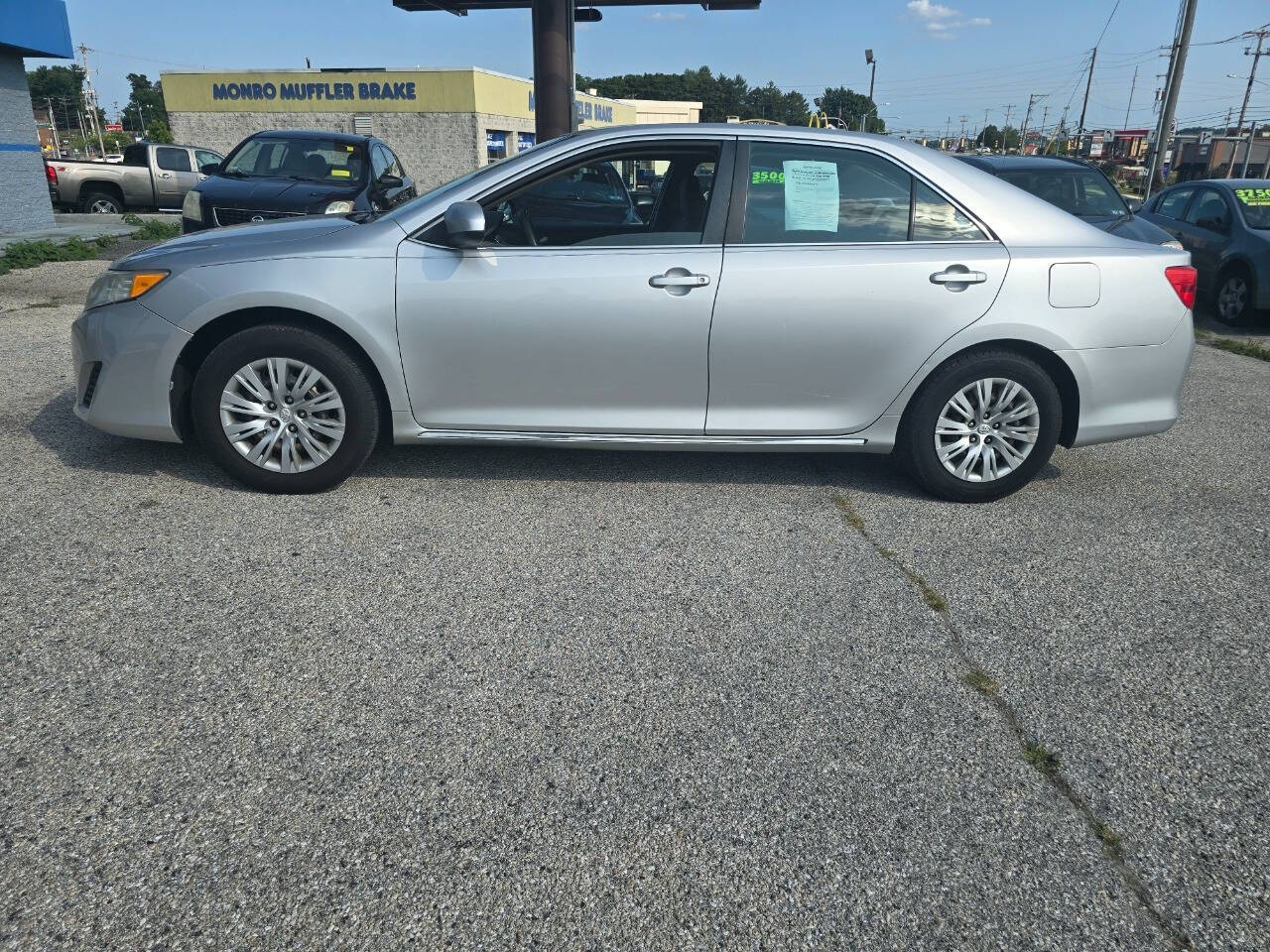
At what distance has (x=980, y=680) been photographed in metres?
3.08

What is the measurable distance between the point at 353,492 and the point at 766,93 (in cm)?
12827

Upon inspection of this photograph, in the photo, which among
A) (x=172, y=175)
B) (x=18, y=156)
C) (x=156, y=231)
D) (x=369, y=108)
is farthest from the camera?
(x=369, y=108)

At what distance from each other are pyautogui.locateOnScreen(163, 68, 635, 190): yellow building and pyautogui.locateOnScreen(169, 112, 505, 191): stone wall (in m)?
0.04

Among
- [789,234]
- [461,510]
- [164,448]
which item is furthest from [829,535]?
[164,448]

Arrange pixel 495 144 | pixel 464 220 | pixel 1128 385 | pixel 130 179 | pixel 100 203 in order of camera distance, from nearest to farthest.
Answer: pixel 464 220
pixel 1128 385
pixel 130 179
pixel 100 203
pixel 495 144

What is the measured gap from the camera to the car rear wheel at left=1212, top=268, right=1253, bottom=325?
1046 cm

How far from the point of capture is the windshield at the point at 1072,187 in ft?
34.0

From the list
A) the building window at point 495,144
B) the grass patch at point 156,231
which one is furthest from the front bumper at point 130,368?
the building window at point 495,144

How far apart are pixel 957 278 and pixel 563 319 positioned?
70.8 inches

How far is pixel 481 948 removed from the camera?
2010mm

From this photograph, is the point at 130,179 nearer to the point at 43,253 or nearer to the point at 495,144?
the point at 43,253

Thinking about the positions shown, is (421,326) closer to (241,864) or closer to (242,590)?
(242,590)

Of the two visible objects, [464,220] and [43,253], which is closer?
[464,220]

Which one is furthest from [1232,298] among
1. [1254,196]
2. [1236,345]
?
[1236,345]
